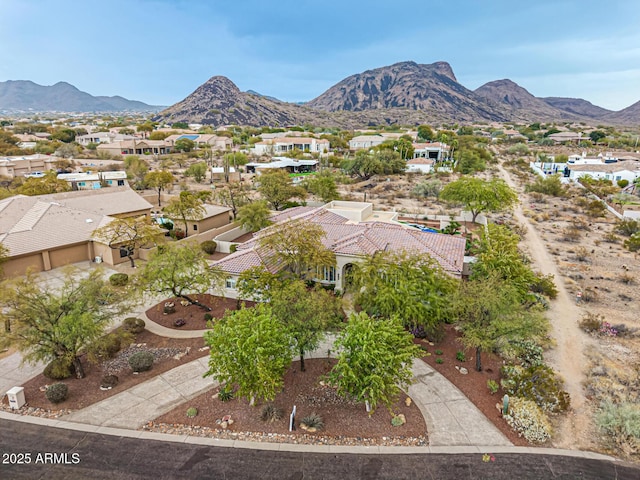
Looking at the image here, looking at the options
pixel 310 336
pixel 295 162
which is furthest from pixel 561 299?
pixel 295 162

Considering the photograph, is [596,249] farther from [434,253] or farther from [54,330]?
[54,330]

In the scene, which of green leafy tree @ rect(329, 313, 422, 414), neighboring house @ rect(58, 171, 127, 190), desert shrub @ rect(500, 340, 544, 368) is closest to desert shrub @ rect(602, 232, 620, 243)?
desert shrub @ rect(500, 340, 544, 368)

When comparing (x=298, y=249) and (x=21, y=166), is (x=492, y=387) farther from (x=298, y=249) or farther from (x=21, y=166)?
(x=21, y=166)

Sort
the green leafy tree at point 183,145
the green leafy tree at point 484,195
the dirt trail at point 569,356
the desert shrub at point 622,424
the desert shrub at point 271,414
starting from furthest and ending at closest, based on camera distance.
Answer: the green leafy tree at point 183,145 < the green leafy tree at point 484,195 < the desert shrub at point 271,414 < the dirt trail at point 569,356 < the desert shrub at point 622,424

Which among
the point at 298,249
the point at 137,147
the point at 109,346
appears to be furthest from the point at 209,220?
the point at 137,147

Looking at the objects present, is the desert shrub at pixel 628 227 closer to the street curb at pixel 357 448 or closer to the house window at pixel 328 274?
the house window at pixel 328 274

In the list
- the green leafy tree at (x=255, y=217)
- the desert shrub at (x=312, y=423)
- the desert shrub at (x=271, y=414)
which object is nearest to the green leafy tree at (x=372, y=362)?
the desert shrub at (x=312, y=423)

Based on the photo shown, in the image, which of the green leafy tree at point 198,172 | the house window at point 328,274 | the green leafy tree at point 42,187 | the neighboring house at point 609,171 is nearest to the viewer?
the house window at point 328,274
